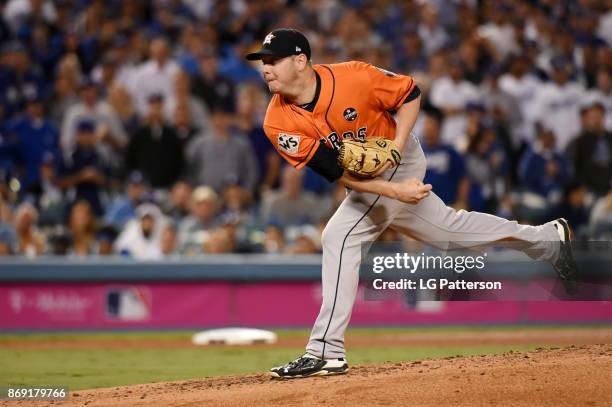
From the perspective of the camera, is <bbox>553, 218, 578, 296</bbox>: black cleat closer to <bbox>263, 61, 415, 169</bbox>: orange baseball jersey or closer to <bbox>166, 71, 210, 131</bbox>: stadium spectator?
<bbox>263, 61, 415, 169</bbox>: orange baseball jersey

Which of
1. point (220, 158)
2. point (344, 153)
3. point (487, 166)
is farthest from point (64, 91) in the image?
point (344, 153)

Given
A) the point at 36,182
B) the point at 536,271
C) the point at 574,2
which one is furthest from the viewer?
the point at 574,2

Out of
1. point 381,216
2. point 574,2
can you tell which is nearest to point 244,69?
point 574,2

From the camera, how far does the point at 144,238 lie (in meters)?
11.3

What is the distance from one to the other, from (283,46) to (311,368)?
1772 millimetres

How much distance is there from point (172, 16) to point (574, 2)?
19.6 feet

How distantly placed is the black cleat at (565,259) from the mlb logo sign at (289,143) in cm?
174

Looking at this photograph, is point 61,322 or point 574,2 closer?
point 61,322

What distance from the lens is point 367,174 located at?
5812mm

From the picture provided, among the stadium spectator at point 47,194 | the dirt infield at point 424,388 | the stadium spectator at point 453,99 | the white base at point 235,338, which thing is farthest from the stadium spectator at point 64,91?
the dirt infield at point 424,388

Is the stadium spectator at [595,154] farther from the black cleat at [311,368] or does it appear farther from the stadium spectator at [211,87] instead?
the black cleat at [311,368]

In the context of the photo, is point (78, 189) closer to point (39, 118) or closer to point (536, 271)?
point (39, 118)

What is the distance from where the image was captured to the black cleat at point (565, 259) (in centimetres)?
644

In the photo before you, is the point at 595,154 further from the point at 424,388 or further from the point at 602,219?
the point at 424,388
